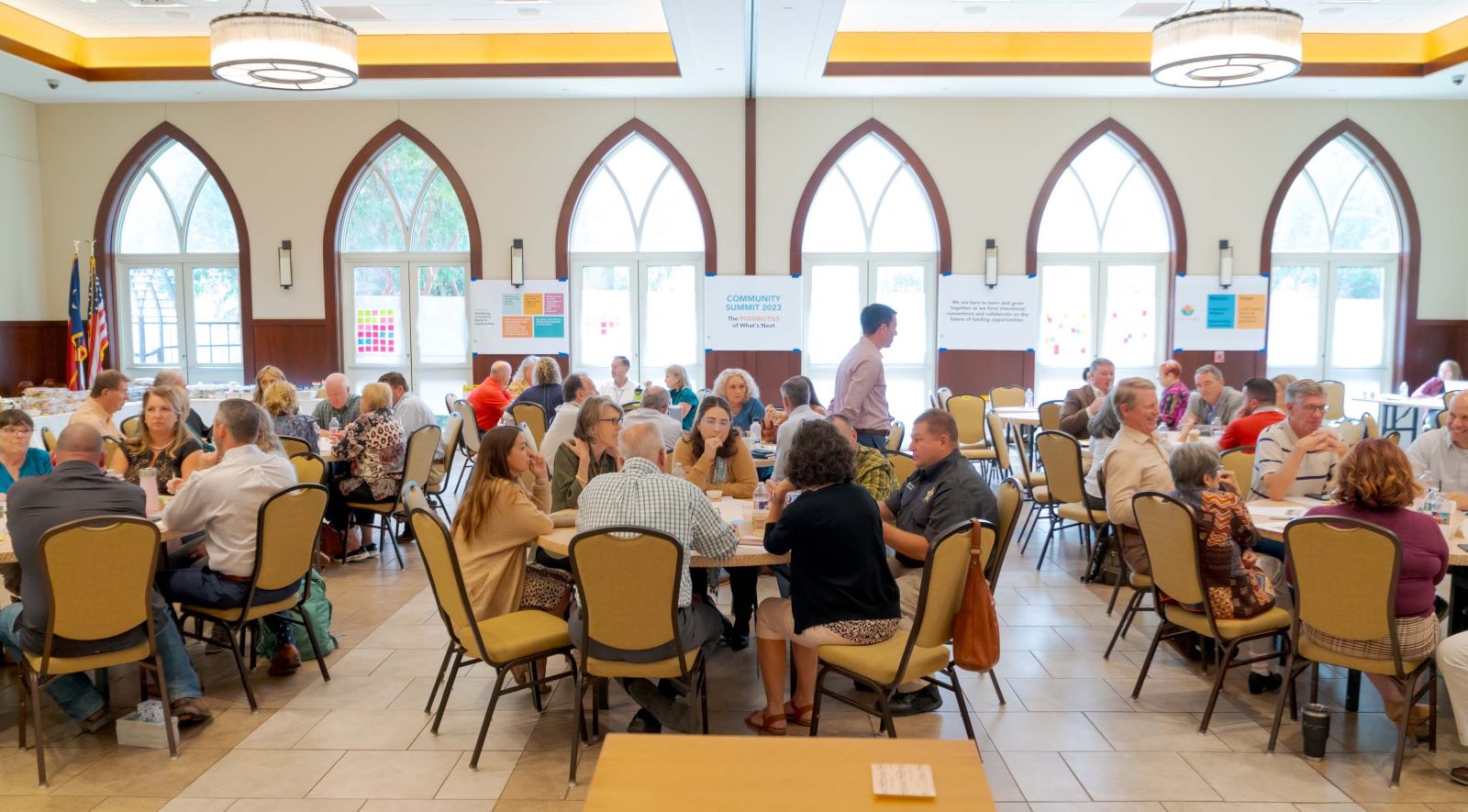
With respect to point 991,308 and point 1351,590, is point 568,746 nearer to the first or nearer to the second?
point 1351,590

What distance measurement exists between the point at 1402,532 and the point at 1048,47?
25.8 ft

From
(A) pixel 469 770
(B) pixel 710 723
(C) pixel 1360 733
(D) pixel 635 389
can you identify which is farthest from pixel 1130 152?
(A) pixel 469 770

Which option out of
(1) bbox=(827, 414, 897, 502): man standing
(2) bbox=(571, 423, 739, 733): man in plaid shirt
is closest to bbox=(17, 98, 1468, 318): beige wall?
(1) bbox=(827, 414, 897, 502): man standing

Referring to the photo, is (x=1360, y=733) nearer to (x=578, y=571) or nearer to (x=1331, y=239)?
(x=578, y=571)

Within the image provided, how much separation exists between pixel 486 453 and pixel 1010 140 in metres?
8.71

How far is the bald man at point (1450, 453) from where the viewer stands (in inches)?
181

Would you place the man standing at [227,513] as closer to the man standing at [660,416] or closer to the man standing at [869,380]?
the man standing at [660,416]

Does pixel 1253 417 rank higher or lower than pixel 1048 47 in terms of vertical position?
lower

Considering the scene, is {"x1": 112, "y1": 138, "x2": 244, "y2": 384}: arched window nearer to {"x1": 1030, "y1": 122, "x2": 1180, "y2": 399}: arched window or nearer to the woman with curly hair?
{"x1": 1030, "y1": 122, "x2": 1180, "y2": 399}: arched window

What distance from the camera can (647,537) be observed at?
122 inches

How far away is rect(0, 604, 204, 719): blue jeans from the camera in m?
3.74

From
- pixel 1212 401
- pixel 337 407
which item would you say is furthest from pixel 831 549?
pixel 1212 401

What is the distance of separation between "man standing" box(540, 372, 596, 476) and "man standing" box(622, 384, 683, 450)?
35 cm

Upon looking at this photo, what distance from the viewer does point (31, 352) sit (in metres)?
10.8
